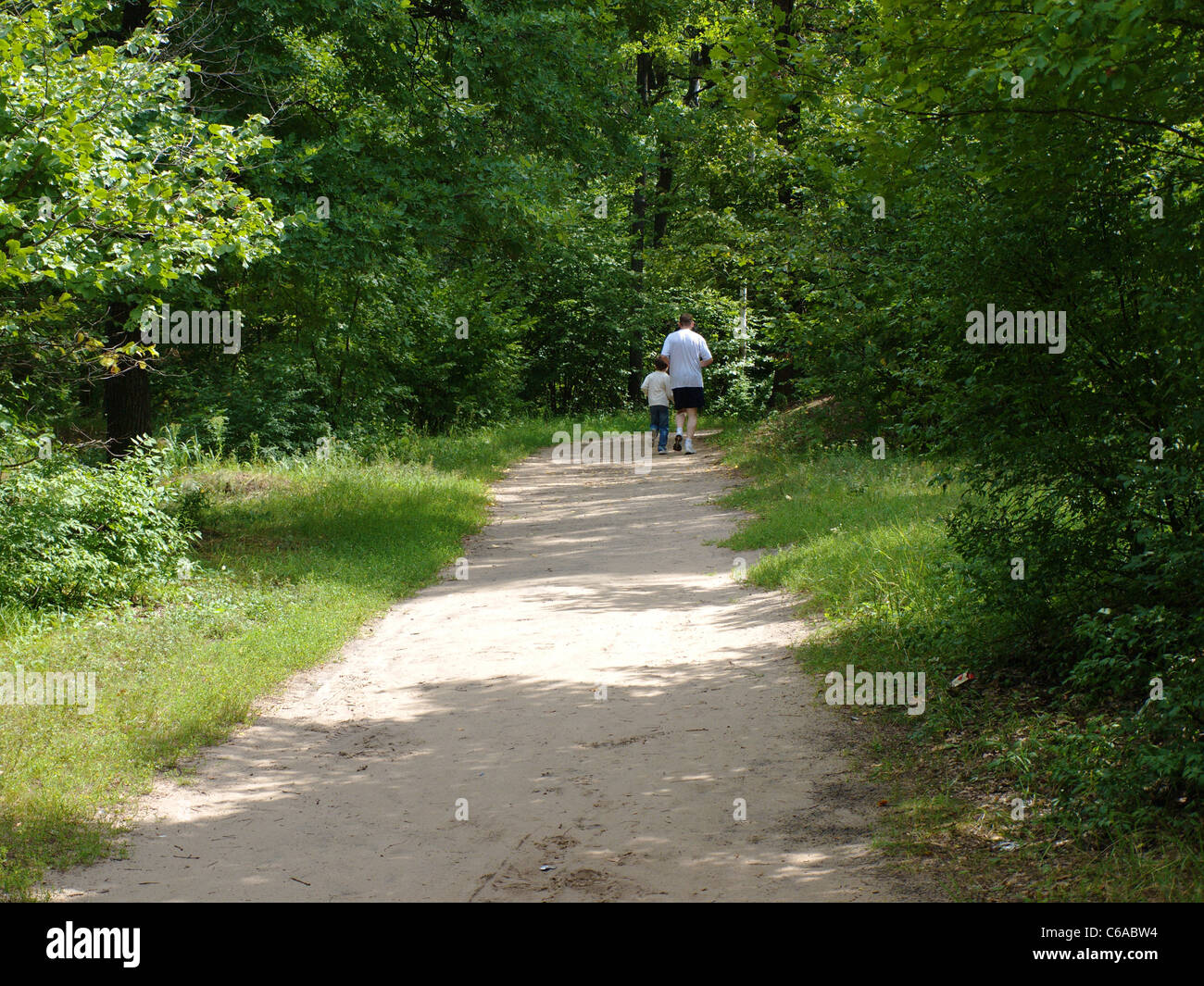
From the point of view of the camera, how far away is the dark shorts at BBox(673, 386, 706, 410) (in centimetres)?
2044

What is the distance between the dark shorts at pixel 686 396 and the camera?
20438 mm

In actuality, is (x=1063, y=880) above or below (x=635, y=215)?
below

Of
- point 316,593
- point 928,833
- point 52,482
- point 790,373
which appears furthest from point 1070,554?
point 790,373

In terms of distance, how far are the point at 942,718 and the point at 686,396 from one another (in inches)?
577

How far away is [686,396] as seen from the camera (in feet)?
67.5

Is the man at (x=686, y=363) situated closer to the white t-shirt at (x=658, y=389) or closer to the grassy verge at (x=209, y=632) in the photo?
the white t-shirt at (x=658, y=389)

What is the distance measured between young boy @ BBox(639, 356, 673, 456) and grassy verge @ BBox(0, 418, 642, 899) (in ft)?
19.5

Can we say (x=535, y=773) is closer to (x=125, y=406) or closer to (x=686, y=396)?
(x=125, y=406)

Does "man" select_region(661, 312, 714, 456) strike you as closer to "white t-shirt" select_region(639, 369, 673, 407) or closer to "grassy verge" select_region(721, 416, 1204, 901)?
"white t-shirt" select_region(639, 369, 673, 407)

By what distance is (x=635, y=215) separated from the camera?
34.2m

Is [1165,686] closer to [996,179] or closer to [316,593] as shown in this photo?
[996,179]

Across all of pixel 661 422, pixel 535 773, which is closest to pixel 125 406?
pixel 535 773

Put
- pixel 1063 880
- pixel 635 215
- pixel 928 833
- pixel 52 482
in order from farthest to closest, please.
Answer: pixel 635 215
pixel 52 482
pixel 928 833
pixel 1063 880

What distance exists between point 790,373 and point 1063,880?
2071 cm
